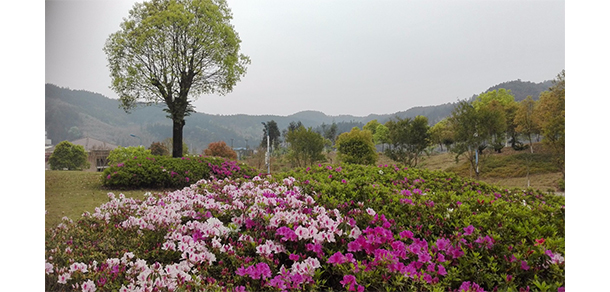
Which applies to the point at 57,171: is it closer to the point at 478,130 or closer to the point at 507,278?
the point at 507,278

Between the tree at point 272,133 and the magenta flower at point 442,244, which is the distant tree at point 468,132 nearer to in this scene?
the tree at point 272,133

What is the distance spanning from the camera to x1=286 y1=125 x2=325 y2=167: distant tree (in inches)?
196

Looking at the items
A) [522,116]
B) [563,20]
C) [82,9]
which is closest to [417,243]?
[522,116]

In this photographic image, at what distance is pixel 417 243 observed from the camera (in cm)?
213

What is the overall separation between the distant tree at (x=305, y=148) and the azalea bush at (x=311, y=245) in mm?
2045

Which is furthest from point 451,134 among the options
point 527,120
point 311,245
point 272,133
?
point 311,245

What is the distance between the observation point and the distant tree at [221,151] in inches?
167

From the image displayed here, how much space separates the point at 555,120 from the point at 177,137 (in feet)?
12.4

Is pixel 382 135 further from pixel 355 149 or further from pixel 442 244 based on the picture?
pixel 442 244

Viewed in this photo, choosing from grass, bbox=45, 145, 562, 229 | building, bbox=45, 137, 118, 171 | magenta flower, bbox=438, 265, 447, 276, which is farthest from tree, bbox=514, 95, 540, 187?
building, bbox=45, 137, 118, 171

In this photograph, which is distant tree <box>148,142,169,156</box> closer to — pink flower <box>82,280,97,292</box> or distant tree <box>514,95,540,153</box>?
pink flower <box>82,280,97,292</box>

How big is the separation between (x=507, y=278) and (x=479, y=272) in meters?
0.13

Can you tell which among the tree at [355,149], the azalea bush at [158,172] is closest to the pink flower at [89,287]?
the azalea bush at [158,172]

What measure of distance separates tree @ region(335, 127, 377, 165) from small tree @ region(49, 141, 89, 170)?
3351 millimetres
